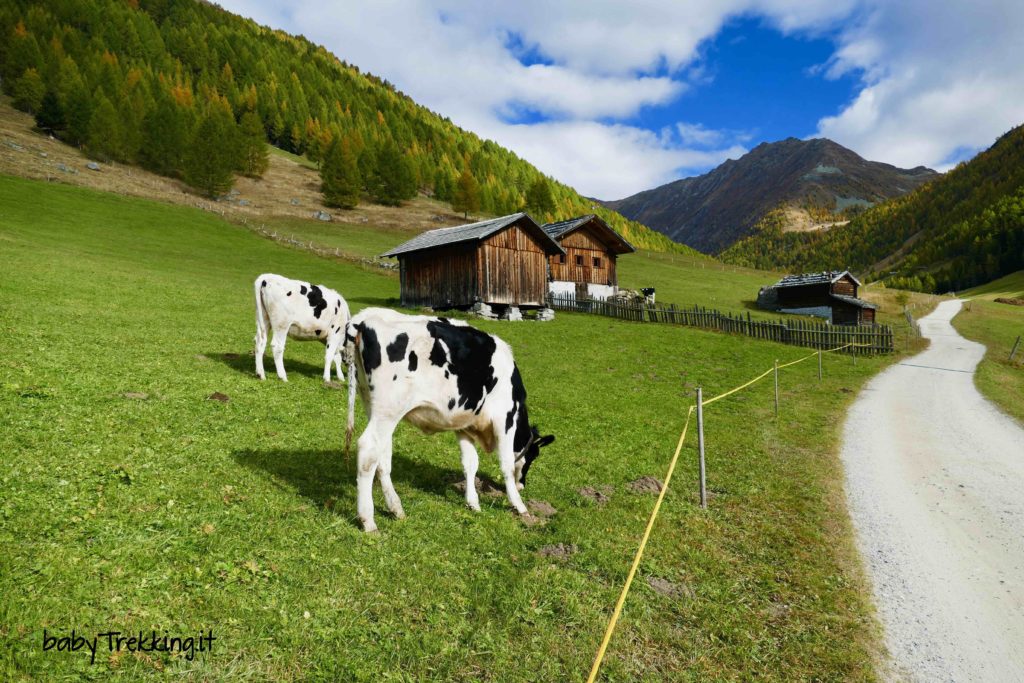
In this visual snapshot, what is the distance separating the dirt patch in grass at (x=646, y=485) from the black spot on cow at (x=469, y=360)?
355 cm

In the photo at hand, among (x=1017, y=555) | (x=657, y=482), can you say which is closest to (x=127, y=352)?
(x=657, y=482)

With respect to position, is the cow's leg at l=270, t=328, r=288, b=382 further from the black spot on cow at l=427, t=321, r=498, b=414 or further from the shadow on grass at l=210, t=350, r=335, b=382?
the black spot on cow at l=427, t=321, r=498, b=414

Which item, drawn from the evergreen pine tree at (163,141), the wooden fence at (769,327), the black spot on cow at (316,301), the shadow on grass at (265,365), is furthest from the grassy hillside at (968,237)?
the evergreen pine tree at (163,141)

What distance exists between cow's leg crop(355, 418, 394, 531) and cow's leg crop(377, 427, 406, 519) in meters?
0.04

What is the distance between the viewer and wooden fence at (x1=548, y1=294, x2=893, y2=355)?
2742 cm

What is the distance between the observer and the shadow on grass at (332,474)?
6.71m

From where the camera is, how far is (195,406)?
9.23 meters

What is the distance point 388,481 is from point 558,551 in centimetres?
237

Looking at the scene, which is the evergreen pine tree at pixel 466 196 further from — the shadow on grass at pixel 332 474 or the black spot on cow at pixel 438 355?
the black spot on cow at pixel 438 355

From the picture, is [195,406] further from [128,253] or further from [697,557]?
[128,253]

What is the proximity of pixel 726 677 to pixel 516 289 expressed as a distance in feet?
103

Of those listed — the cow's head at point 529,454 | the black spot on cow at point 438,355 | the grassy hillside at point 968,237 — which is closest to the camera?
the black spot on cow at point 438,355

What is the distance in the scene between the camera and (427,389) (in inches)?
251

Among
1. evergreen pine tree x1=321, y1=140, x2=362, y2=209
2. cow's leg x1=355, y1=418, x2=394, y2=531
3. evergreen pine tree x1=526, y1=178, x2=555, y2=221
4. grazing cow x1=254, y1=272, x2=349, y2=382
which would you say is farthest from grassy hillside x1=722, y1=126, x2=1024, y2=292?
cow's leg x1=355, y1=418, x2=394, y2=531
